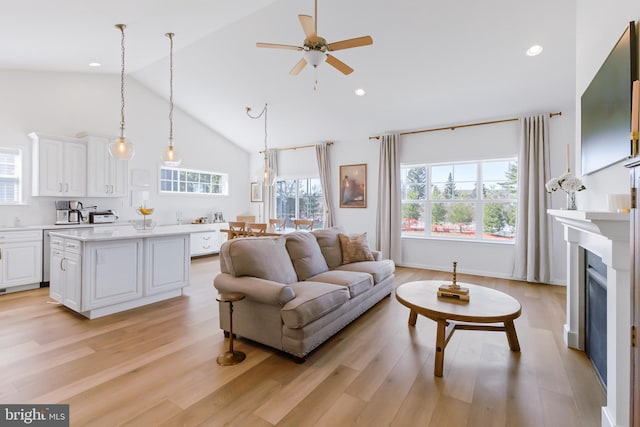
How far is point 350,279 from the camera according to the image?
10.5 ft

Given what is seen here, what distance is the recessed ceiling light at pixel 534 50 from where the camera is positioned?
11.9ft

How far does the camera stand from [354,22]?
148 inches

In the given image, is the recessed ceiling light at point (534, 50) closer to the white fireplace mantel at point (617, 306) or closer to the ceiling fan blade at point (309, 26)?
the ceiling fan blade at point (309, 26)

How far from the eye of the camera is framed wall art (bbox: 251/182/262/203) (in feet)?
26.9

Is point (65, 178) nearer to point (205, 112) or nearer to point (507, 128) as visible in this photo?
point (205, 112)

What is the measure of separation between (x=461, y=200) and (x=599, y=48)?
3.69 meters

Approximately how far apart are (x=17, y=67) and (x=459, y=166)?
7.39m

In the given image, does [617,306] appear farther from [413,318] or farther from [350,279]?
[350,279]

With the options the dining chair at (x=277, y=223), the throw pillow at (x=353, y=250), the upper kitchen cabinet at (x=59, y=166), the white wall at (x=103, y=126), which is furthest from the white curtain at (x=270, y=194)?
the throw pillow at (x=353, y=250)

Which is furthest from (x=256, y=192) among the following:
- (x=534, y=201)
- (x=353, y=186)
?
(x=534, y=201)

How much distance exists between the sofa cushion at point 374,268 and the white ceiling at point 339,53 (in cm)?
286

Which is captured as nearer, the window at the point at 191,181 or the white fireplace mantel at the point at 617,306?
the white fireplace mantel at the point at 617,306

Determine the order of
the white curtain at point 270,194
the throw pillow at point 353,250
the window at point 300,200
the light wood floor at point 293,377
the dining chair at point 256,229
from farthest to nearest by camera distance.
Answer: the white curtain at point 270,194, the window at point 300,200, the dining chair at point 256,229, the throw pillow at point 353,250, the light wood floor at point 293,377

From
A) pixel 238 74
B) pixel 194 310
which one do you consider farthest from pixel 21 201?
pixel 238 74
